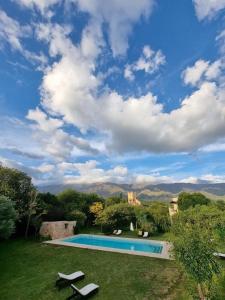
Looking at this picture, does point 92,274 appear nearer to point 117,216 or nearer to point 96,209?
point 117,216

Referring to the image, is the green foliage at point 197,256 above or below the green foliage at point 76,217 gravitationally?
below

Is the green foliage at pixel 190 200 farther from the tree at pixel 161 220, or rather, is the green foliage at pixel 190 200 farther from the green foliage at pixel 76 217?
the green foliage at pixel 76 217

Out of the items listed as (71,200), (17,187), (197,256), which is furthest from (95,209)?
(197,256)

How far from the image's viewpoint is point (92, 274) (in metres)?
11.7

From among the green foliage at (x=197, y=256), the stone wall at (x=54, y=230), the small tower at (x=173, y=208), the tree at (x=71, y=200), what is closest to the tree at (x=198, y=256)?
the green foliage at (x=197, y=256)

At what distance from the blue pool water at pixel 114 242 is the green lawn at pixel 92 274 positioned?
167 inches

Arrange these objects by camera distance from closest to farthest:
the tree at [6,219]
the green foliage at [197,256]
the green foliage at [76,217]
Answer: the green foliage at [197,256] → the tree at [6,219] → the green foliage at [76,217]

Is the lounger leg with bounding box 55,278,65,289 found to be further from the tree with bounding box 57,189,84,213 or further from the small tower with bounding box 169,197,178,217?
the tree with bounding box 57,189,84,213

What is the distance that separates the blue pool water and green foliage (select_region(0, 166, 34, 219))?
20.6 ft

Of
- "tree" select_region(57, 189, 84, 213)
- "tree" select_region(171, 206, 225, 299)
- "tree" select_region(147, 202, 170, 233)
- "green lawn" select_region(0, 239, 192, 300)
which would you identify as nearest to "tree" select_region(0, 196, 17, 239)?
"green lawn" select_region(0, 239, 192, 300)

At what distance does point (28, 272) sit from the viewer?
12.5 metres

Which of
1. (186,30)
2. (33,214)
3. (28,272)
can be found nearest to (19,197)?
(33,214)

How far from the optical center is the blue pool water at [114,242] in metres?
19.7

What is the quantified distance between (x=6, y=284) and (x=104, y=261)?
5.68 meters
